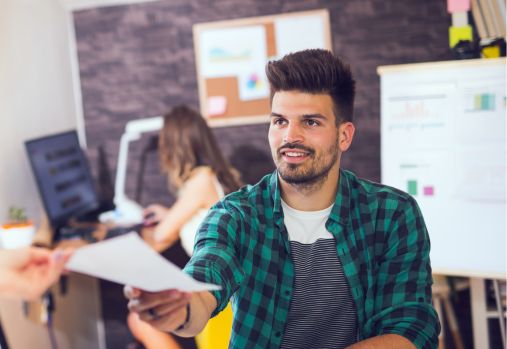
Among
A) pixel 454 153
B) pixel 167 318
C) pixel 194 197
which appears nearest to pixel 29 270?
pixel 167 318

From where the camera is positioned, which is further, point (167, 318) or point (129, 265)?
point (167, 318)

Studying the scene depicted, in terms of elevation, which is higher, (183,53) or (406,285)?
(183,53)

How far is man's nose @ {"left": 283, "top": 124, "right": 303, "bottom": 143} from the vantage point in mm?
1487

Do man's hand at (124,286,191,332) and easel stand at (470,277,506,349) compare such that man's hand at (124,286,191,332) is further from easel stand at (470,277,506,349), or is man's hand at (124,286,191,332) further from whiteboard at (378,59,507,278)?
easel stand at (470,277,506,349)

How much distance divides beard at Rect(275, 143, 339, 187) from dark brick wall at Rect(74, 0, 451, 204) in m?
1.77

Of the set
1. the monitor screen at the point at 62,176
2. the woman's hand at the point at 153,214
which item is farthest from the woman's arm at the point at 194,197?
the monitor screen at the point at 62,176

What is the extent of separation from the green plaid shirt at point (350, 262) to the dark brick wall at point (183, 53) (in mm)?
1788

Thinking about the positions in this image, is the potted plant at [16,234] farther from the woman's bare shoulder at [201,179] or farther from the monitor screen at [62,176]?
the woman's bare shoulder at [201,179]

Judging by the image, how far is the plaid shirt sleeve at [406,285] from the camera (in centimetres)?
137

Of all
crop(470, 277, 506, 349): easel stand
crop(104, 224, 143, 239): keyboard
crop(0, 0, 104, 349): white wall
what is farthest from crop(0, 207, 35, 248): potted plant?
crop(470, 277, 506, 349): easel stand

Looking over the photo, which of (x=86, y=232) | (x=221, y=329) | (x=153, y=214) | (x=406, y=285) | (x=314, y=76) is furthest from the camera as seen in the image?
(x=153, y=214)

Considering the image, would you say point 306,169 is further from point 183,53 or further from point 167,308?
point 183,53

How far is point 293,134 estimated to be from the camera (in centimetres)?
149

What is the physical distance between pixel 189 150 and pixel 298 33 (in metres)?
0.93
